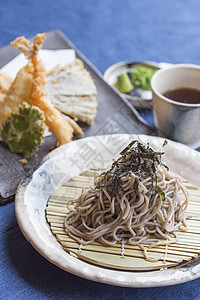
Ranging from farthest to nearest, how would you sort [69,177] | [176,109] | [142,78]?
[142,78]
[176,109]
[69,177]

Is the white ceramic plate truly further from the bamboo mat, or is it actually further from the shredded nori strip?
the shredded nori strip

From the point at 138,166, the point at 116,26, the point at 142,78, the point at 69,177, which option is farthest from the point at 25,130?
the point at 116,26

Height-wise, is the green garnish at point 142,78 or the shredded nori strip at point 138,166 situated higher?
the shredded nori strip at point 138,166

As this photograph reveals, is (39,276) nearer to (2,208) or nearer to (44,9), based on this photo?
(2,208)

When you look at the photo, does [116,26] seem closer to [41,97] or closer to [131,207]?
[41,97]

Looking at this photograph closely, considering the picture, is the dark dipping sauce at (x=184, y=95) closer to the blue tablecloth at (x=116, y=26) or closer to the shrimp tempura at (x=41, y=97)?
the shrimp tempura at (x=41, y=97)

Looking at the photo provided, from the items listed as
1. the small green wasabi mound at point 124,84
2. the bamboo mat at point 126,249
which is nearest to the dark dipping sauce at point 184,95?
the small green wasabi mound at point 124,84
